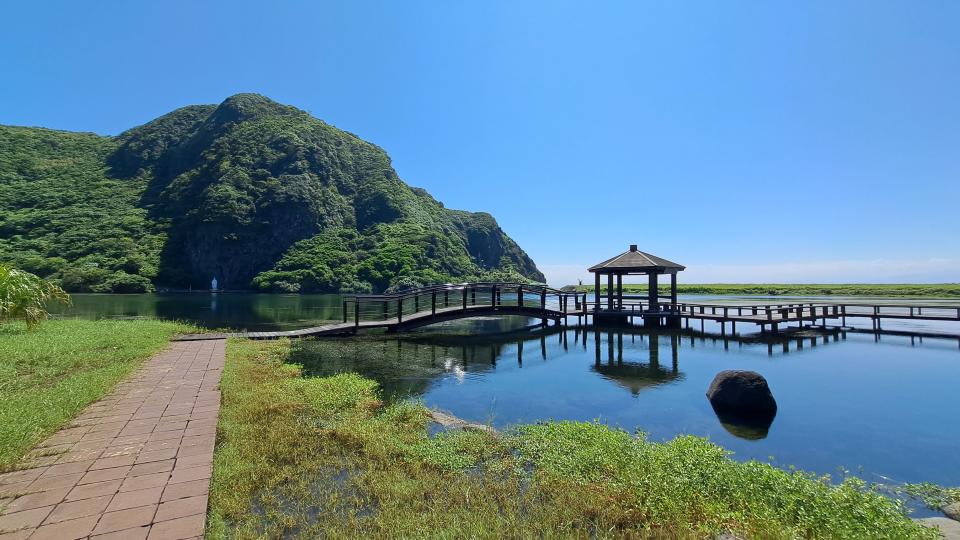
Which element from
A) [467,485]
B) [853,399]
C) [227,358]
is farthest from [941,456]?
[227,358]

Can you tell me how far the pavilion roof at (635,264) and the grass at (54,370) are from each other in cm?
2238

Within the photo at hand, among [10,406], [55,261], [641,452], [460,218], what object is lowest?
[641,452]

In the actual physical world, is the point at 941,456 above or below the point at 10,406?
below

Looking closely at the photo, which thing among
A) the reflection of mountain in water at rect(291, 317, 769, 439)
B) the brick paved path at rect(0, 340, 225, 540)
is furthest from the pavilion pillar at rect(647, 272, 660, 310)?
the brick paved path at rect(0, 340, 225, 540)

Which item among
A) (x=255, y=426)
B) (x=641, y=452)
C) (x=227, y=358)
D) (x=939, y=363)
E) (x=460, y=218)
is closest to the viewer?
(x=641, y=452)

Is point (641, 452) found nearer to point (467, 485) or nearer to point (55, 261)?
point (467, 485)

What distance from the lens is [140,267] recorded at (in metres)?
73.8

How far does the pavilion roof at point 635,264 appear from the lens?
2411 cm

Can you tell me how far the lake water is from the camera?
295 inches

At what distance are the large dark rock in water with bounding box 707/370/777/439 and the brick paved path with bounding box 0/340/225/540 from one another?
9.42 m

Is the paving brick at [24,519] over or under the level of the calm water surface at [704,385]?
over

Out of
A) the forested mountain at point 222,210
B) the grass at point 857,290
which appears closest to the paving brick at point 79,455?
the grass at point 857,290

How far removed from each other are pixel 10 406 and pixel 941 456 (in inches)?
601

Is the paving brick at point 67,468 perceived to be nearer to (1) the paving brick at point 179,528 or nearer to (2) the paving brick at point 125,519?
(2) the paving brick at point 125,519
